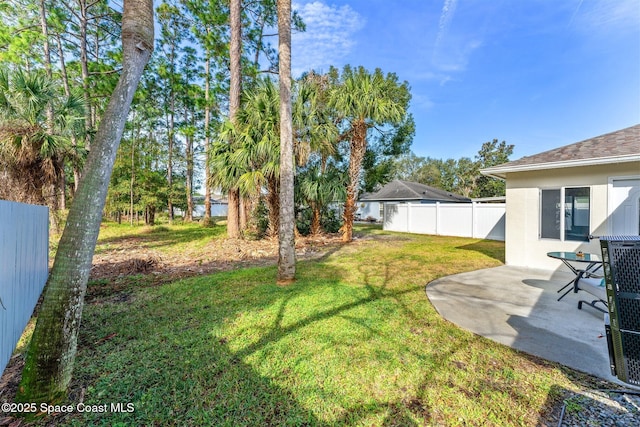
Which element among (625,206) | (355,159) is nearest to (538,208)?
(625,206)

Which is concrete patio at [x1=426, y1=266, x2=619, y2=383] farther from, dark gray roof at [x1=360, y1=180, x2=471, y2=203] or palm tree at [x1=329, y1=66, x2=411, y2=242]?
dark gray roof at [x1=360, y1=180, x2=471, y2=203]

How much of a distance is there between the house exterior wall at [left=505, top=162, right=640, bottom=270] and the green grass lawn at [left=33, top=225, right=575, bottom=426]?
4087mm

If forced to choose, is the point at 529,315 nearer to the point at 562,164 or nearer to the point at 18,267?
the point at 562,164

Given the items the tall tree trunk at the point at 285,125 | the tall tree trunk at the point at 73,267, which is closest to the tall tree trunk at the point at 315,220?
the tall tree trunk at the point at 285,125

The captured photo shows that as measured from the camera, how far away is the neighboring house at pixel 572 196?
542 cm

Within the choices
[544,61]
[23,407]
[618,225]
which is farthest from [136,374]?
[544,61]

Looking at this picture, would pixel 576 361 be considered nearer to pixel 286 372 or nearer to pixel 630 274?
pixel 630 274

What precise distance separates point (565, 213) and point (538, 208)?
504 mm

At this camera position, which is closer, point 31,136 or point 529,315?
point 529,315

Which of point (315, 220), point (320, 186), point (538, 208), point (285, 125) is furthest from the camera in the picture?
point (315, 220)

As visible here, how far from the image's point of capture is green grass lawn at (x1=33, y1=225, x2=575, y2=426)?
2.01 meters

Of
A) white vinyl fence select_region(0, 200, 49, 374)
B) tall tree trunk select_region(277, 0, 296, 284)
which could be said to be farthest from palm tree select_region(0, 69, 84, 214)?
tall tree trunk select_region(277, 0, 296, 284)

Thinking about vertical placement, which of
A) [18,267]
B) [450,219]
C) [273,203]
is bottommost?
[18,267]

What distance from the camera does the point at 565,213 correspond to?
6160 millimetres
